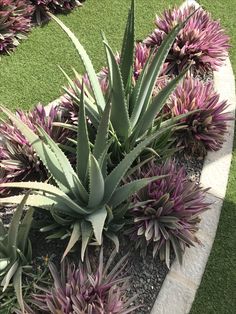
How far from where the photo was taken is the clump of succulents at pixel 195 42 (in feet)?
14.5

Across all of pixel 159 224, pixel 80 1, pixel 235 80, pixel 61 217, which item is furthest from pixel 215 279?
pixel 80 1

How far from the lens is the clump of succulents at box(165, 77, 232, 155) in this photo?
12.4ft

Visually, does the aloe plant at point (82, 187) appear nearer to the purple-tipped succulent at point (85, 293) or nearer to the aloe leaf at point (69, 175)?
the aloe leaf at point (69, 175)

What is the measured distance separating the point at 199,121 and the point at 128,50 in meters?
0.93

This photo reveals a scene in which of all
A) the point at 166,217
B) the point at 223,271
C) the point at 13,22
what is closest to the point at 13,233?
the point at 166,217

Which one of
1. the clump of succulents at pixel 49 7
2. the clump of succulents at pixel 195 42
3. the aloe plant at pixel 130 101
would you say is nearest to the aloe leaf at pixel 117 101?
the aloe plant at pixel 130 101

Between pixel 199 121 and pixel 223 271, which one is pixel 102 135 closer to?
pixel 199 121

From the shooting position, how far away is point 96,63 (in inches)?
189

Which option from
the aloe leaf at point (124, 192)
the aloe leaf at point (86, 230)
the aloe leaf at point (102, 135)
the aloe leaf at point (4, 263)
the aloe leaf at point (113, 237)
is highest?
the aloe leaf at point (102, 135)

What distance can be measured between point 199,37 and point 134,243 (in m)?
2.21

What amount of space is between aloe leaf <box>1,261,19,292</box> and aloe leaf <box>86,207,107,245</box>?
53 centimetres

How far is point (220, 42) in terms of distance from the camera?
4570 millimetres

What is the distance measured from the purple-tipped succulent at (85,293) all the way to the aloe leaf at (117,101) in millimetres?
927

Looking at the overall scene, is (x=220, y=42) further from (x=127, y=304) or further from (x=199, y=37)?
(x=127, y=304)
